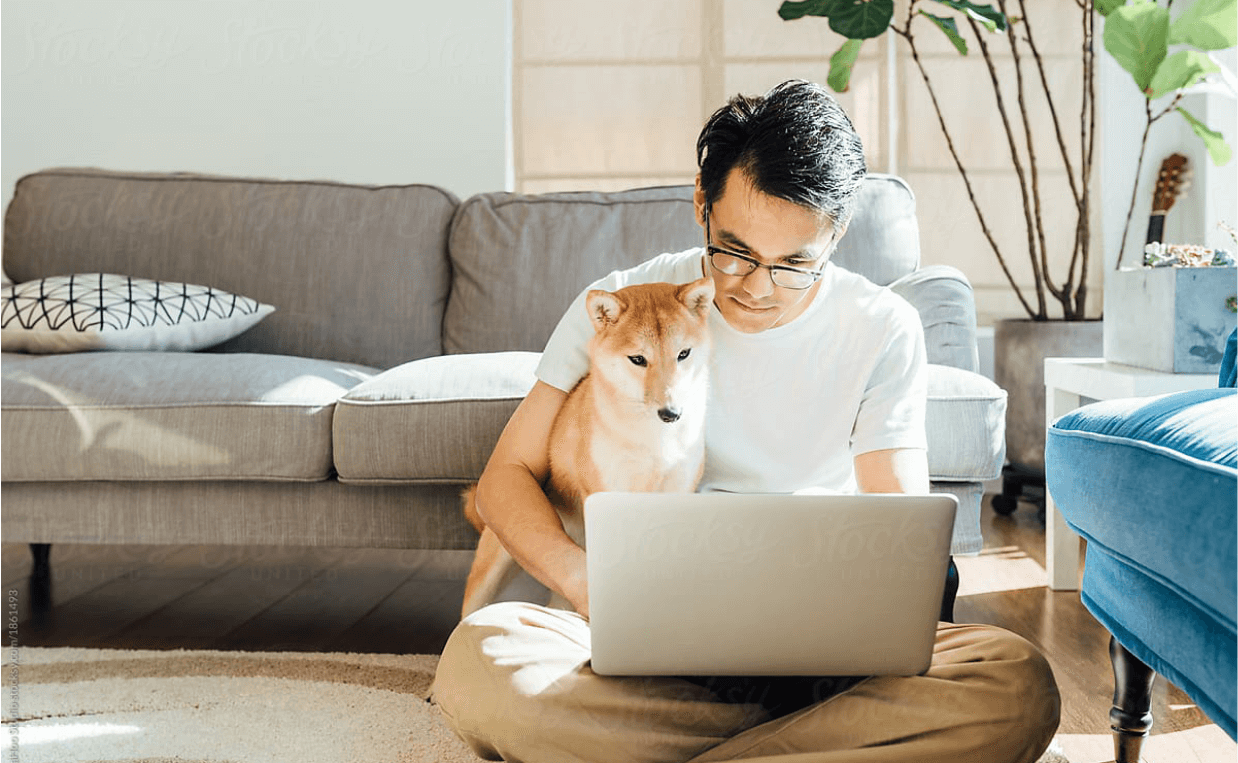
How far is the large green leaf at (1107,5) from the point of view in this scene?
2.37m

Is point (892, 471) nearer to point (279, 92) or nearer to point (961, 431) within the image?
point (961, 431)

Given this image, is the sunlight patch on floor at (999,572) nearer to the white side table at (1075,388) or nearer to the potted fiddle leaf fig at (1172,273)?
the white side table at (1075,388)

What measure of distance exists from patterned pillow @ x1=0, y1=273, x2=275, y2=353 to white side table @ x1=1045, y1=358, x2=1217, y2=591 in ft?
5.21

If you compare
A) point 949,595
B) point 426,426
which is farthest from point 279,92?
point 949,595

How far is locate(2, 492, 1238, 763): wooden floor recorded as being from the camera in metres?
1.45

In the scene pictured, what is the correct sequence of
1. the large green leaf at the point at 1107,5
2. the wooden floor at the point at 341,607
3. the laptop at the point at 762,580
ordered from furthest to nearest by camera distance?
the large green leaf at the point at 1107,5 < the wooden floor at the point at 341,607 < the laptop at the point at 762,580

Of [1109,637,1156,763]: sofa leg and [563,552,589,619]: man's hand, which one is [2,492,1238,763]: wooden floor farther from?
[563,552,589,619]: man's hand

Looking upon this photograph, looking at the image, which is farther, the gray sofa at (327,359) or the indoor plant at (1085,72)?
the indoor plant at (1085,72)

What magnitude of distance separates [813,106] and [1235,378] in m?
0.62

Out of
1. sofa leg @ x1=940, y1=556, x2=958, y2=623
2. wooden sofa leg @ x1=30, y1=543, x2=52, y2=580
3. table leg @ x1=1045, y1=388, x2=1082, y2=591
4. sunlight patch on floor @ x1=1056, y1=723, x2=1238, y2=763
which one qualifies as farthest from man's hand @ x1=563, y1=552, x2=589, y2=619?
wooden sofa leg @ x1=30, y1=543, x2=52, y2=580

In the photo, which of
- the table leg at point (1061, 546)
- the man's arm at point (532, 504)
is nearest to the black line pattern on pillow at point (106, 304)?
the man's arm at point (532, 504)

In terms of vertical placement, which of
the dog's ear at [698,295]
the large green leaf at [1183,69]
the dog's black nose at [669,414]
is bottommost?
the dog's black nose at [669,414]

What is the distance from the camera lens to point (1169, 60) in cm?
222

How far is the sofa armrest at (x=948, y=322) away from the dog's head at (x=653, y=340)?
29.9 inches
